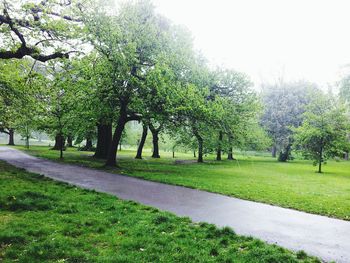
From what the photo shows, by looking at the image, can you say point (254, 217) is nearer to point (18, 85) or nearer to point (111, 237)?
point (111, 237)

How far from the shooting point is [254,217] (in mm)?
9711

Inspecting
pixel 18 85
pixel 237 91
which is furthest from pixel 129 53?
pixel 237 91

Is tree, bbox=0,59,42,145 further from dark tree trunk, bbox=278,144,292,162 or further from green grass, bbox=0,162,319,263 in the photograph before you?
dark tree trunk, bbox=278,144,292,162

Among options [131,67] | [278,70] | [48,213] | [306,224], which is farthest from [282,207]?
[278,70]

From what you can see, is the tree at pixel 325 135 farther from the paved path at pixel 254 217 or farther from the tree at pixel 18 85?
the tree at pixel 18 85

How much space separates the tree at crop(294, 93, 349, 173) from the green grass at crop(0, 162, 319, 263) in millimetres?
24382

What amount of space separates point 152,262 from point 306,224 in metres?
5.32

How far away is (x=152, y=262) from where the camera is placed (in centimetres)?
595

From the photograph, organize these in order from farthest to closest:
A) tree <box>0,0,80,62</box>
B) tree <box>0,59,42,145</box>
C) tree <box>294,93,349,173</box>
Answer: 1. tree <box>294,93,349,173</box>
2. tree <box>0,59,42,145</box>
3. tree <box>0,0,80,62</box>

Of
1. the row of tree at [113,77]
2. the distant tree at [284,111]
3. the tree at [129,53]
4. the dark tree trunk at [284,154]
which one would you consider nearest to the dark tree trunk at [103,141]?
the row of tree at [113,77]

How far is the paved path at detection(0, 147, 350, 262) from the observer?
738 cm

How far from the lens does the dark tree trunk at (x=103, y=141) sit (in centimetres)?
3406

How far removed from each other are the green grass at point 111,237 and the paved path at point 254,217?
0.73 m

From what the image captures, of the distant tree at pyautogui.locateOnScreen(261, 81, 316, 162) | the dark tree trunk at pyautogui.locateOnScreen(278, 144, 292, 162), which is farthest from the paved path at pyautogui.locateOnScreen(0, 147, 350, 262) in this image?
the distant tree at pyautogui.locateOnScreen(261, 81, 316, 162)
